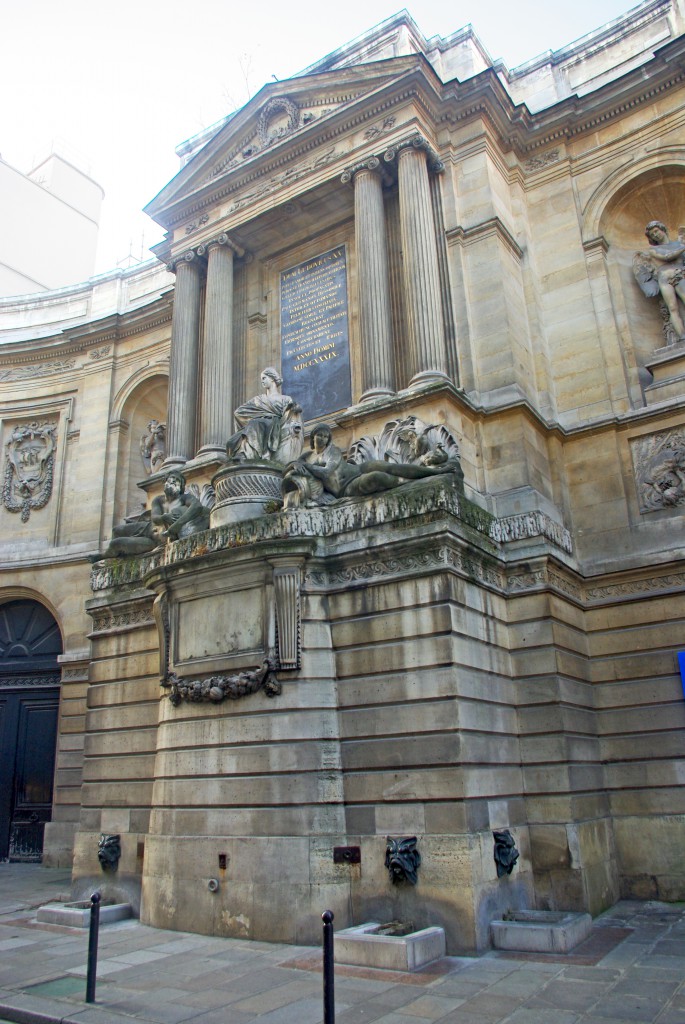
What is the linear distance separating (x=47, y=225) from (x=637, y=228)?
92.2ft

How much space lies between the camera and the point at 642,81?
58.1 ft

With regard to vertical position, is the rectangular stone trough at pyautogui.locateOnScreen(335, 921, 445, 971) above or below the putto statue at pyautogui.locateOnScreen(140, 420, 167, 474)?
below

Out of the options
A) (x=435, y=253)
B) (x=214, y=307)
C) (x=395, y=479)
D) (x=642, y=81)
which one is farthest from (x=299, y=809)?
(x=642, y=81)

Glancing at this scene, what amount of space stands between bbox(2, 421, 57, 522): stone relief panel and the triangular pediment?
9.11 m

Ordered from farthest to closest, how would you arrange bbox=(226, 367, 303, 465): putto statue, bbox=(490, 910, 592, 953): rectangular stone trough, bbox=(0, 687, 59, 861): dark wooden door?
bbox=(0, 687, 59, 861): dark wooden door
bbox=(226, 367, 303, 465): putto statue
bbox=(490, 910, 592, 953): rectangular stone trough

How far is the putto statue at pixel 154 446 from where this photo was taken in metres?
24.1

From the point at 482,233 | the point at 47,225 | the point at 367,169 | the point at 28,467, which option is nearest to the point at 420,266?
the point at 482,233

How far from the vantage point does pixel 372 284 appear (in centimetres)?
1672

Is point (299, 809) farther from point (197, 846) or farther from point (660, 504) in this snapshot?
point (660, 504)

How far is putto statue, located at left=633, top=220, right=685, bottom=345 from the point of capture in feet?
55.3

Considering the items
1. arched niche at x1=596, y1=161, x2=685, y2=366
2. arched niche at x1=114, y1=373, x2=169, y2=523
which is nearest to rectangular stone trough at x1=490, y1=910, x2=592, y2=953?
arched niche at x1=596, y1=161, x2=685, y2=366

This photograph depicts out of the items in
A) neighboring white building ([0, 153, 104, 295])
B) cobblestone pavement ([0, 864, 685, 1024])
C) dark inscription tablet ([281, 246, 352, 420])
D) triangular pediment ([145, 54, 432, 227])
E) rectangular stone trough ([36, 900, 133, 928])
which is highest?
neighboring white building ([0, 153, 104, 295])

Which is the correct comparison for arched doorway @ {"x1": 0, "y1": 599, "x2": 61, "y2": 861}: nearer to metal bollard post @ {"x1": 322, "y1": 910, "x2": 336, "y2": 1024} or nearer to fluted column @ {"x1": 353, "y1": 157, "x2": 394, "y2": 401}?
fluted column @ {"x1": 353, "y1": 157, "x2": 394, "y2": 401}

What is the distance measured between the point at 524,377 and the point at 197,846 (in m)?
10.3
